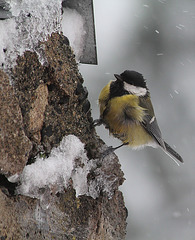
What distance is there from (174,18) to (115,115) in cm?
233

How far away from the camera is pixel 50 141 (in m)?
1.78

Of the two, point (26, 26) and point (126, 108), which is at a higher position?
point (26, 26)

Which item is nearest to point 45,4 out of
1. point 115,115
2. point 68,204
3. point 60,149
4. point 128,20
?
point 60,149

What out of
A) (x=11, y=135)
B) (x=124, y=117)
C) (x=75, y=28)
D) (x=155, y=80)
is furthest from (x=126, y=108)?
(x=155, y=80)

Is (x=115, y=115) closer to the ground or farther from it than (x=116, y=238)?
farther from it

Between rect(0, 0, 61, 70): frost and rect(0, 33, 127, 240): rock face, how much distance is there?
37 millimetres

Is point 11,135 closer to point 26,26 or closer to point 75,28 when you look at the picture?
point 26,26

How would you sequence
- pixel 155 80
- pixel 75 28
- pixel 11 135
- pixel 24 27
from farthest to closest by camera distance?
pixel 155 80, pixel 75 28, pixel 24 27, pixel 11 135

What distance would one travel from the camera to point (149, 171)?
14.6 ft

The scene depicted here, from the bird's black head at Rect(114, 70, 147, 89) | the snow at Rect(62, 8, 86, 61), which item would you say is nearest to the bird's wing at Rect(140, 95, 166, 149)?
the bird's black head at Rect(114, 70, 147, 89)

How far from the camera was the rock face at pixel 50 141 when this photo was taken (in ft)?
4.85

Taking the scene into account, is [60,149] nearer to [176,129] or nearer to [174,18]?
[176,129]

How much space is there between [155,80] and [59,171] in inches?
114

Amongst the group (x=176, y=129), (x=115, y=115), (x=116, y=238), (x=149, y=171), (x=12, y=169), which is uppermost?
(x=12, y=169)
